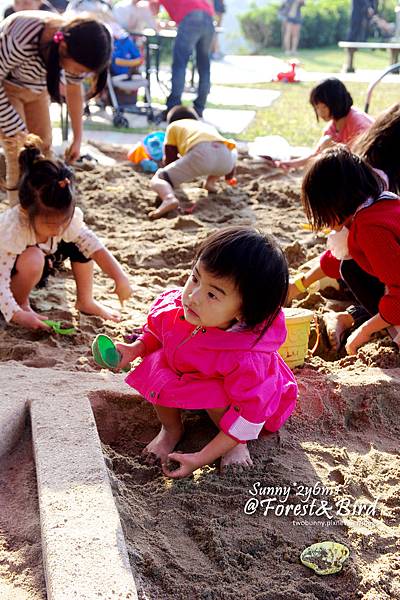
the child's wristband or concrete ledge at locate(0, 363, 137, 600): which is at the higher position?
concrete ledge at locate(0, 363, 137, 600)

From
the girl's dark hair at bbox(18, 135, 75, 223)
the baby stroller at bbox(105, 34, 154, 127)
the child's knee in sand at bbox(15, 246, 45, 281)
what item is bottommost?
the baby stroller at bbox(105, 34, 154, 127)

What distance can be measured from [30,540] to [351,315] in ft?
5.76

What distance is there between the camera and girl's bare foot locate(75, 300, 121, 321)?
10.5 ft

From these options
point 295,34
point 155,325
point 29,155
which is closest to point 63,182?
point 29,155

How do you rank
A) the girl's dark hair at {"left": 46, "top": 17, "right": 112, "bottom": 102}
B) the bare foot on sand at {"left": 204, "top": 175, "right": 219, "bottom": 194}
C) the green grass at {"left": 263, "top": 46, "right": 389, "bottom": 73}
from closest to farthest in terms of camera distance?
the girl's dark hair at {"left": 46, "top": 17, "right": 112, "bottom": 102}, the bare foot on sand at {"left": 204, "top": 175, "right": 219, "bottom": 194}, the green grass at {"left": 263, "top": 46, "right": 389, "bottom": 73}

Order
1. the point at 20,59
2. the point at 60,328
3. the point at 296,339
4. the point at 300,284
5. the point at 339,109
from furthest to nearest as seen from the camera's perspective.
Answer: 1. the point at 339,109
2. the point at 20,59
3. the point at 300,284
4. the point at 60,328
5. the point at 296,339

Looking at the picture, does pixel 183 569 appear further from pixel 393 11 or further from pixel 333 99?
pixel 393 11

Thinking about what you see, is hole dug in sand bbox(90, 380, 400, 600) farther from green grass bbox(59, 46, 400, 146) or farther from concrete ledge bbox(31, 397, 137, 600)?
green grass bbox(59, 46, 400, 146)

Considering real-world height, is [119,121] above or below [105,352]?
below

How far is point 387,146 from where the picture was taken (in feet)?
10.5

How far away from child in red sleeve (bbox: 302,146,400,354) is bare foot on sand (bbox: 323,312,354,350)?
0.42ft

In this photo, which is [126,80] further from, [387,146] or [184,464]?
[184,464]

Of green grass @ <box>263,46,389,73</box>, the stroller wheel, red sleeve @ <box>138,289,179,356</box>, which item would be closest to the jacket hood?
red sleeve @ <box>138,289,179,356</box>

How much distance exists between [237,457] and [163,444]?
213 millimetres
